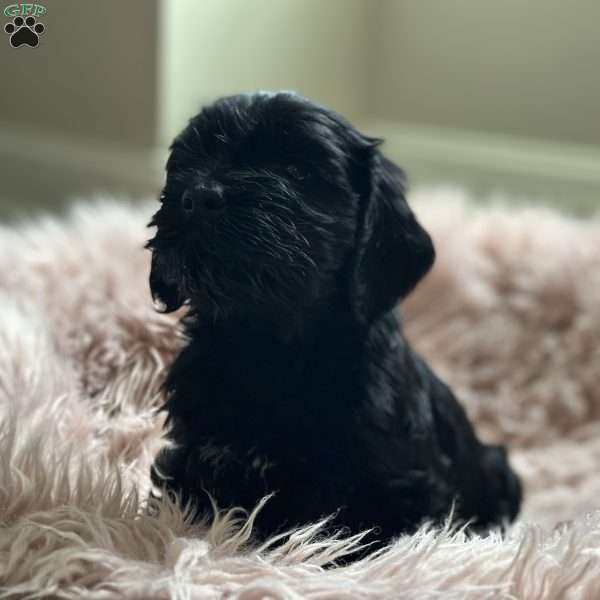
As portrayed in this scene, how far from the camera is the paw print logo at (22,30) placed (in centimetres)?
155

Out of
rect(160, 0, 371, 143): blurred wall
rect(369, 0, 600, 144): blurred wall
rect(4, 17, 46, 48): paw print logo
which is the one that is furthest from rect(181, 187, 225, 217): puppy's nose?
rect(369, 0, 600, 144): blurred wall

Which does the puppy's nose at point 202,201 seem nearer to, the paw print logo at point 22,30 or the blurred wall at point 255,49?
the paw print logo at point 22,30

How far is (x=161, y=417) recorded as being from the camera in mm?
1730

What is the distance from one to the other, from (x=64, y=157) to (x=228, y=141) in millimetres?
2003

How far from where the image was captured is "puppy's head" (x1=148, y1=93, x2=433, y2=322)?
1.23 meters

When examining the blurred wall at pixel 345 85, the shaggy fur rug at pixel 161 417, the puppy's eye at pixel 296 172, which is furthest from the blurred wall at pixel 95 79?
the puppy's eye at pixel 296 172

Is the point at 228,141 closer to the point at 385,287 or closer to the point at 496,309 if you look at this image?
the point at 385,287

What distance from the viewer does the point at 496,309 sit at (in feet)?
8.04

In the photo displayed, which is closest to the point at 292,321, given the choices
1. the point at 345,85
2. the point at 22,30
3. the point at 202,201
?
the point at 202,201

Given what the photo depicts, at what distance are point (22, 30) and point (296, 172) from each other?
582 mm

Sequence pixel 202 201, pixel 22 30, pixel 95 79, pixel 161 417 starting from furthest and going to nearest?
1. pixel 95 79
2. pixel 161 417
3. pixel 22 30
4. pixel 202 201

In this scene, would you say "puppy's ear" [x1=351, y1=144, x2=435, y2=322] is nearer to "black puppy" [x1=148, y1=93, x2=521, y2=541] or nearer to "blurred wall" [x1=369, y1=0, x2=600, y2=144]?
"black puppy" [x1=148, y1=93, x2=521, y2=541]

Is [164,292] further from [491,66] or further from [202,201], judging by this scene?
[491,66]

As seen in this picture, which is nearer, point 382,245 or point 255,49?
point 382,245
